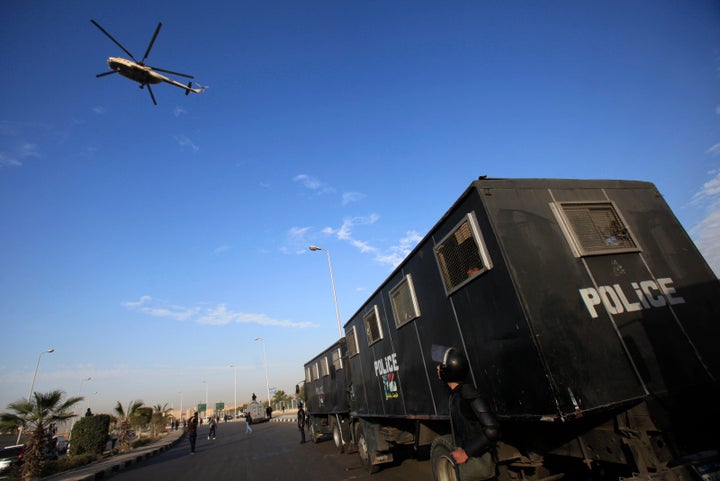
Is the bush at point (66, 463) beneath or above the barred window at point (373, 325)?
beneath

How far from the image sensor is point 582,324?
3188 millimetres

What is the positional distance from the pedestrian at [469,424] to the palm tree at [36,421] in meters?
16.8

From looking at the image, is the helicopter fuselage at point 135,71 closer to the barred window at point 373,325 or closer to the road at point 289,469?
the barred window at point 373,325

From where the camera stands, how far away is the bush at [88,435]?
17.5m

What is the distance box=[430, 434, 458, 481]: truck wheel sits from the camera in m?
4.04

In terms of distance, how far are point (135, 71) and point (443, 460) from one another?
1776 cm

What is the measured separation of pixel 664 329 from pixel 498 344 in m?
1.59

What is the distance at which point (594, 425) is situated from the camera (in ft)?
10.3

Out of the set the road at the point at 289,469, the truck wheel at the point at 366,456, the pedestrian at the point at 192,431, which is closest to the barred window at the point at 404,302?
the road at the point at 289,469

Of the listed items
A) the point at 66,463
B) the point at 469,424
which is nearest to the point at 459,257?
the point at 469,424

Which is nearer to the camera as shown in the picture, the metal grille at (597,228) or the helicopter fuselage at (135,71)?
the metal grille at (597,228)

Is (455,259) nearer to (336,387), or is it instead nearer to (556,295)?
(556,295)

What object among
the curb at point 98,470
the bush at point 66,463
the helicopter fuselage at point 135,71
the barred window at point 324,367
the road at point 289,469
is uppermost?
the helicopter fuselage at point 135,71

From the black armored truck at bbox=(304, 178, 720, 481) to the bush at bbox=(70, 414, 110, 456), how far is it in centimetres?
2114
